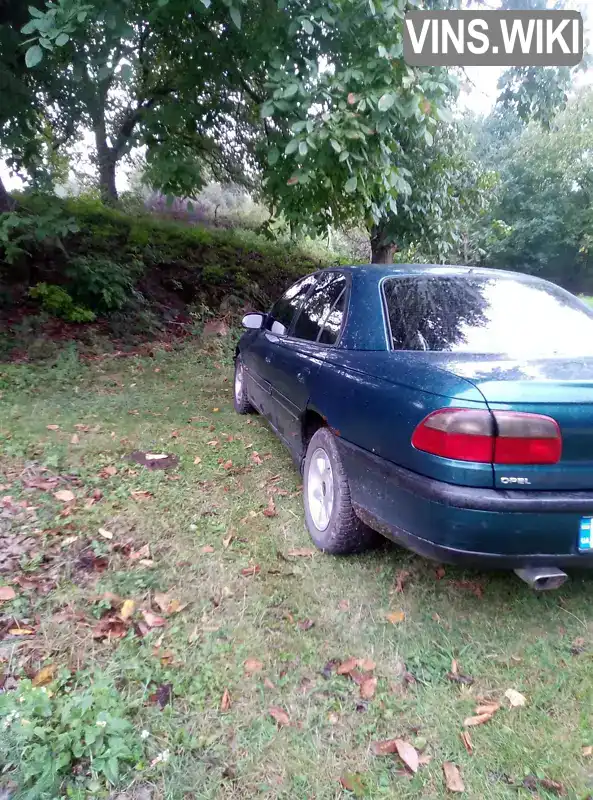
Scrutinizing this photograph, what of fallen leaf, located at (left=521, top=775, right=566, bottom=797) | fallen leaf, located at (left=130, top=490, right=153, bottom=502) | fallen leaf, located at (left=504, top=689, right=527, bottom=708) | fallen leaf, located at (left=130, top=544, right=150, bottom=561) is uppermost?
fallen leaf, located at (left=130, top=490, right=153, bottom=502)

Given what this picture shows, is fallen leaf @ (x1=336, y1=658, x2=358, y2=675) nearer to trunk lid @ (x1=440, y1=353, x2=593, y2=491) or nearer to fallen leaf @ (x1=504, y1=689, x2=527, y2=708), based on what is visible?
fallen leaf @ (x1=504, y1=689, x2=527, y2=708)

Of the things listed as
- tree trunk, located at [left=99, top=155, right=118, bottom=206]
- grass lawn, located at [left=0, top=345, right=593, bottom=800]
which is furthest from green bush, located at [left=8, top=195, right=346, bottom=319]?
grass lawn, located at [left=0, top=345, right=593, bottom=800]

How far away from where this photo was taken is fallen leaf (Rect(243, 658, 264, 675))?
2102 millimetres

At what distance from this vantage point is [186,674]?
2.06 meters

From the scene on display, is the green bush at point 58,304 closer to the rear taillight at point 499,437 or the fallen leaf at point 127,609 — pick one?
the fallen leaf at point 127,609

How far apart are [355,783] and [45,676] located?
3.96ft

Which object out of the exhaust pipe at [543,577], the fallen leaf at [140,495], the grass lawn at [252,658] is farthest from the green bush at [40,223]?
the exhaust pipe at [543,577]

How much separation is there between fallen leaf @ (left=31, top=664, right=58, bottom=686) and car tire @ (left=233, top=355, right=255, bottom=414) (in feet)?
11.7

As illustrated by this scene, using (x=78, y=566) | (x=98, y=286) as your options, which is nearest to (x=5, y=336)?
(x=98, y=286)

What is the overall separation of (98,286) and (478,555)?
785 centimetres

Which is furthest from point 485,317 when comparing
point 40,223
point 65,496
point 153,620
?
point 40,223

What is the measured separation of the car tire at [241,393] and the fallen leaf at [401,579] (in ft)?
9.91

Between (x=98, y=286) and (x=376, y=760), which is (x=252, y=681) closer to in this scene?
(x=376, y=760)

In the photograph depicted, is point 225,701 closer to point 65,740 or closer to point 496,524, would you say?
point 65,740
